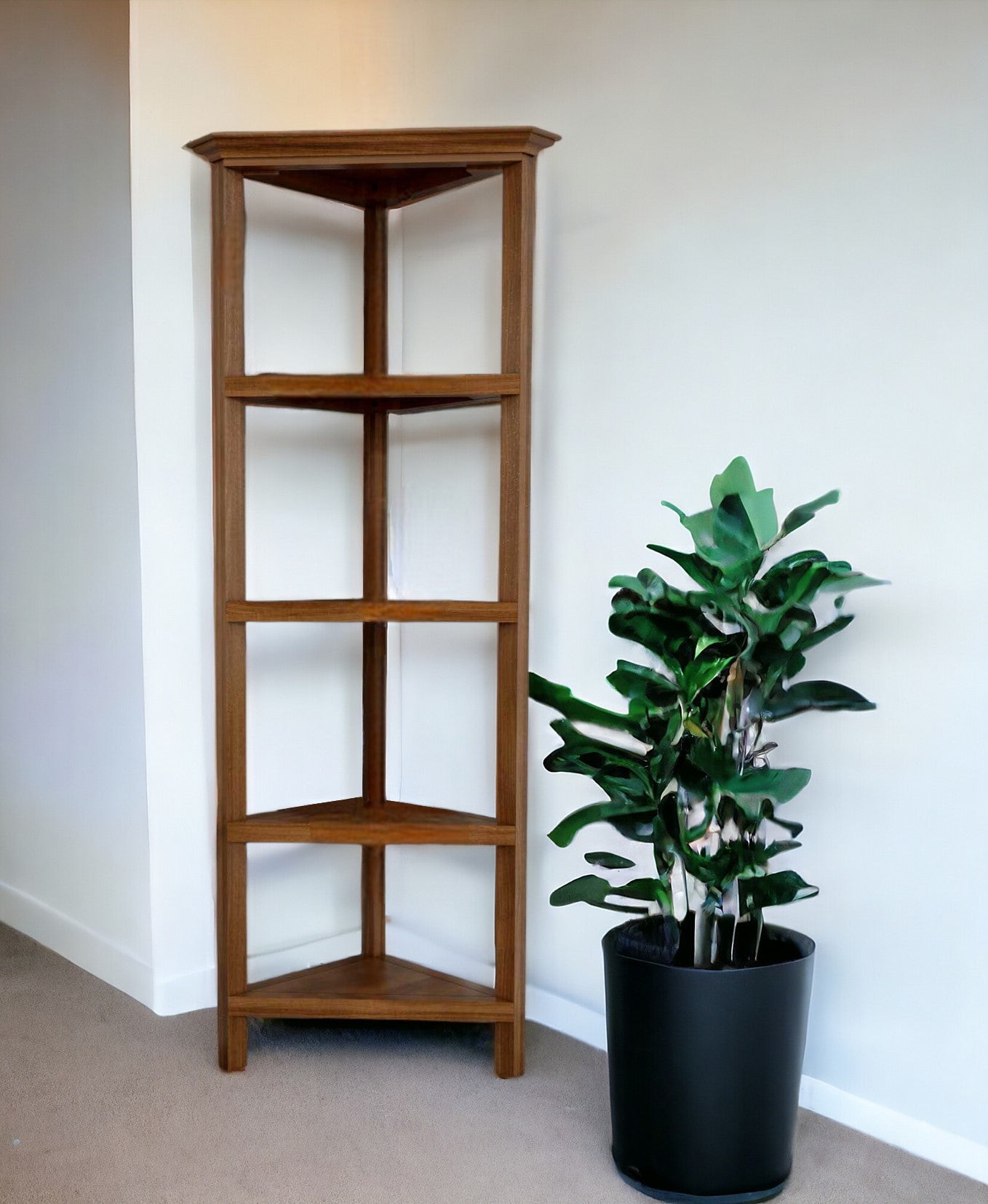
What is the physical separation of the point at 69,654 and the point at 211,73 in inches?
52.4

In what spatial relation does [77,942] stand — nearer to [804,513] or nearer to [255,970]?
[255,970]

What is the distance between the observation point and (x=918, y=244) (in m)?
→ 1.84

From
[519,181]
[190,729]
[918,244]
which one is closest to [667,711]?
[918,244]

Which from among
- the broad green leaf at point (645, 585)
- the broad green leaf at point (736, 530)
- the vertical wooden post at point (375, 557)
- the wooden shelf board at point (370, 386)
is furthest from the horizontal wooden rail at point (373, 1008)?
the wooden shelf board at point (370, 386)

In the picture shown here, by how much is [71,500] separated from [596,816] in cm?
155

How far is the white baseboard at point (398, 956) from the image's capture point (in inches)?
75.4

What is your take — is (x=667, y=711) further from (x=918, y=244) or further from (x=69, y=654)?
(x=69, y=654)

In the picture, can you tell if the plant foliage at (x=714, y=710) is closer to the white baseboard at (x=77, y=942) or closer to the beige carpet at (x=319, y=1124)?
the beige carpet at (x=319, y=1124)

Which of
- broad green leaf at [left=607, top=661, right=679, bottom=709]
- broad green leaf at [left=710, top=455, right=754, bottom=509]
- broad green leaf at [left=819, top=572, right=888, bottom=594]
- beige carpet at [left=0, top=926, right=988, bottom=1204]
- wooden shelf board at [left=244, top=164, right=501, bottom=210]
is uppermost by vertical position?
wooden shelf board at [left=244, top=164, right=501, bottom=210]

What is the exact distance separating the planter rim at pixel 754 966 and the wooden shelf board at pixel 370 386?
0.96m

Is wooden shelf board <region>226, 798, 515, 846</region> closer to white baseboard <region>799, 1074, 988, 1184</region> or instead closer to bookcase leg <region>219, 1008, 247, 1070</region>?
bookcase leg <region>219, 1008, 247, 1070</region>

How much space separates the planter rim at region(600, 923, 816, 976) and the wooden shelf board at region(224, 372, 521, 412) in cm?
96

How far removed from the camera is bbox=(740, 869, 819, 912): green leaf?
5.71 feet

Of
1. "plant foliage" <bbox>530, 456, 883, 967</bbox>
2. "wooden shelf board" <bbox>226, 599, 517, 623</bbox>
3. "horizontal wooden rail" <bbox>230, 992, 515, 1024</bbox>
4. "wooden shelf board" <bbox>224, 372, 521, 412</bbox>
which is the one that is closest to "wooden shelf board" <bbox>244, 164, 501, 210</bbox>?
"wooden shelf board" <bbox>224, 372, 521, 412</bbox>
